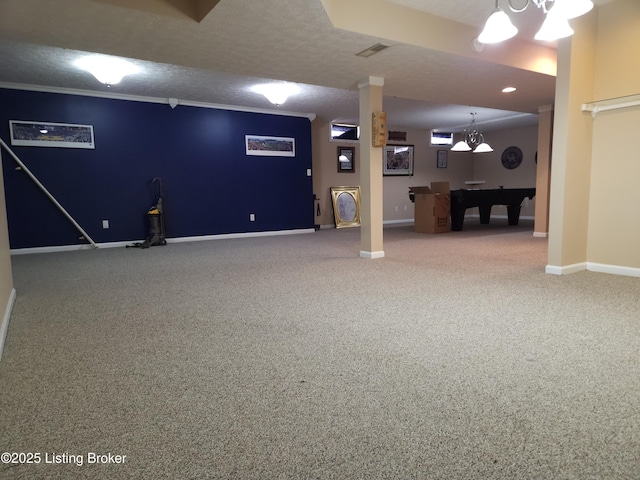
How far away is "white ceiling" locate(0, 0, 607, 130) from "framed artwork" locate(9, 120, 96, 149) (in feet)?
1.84

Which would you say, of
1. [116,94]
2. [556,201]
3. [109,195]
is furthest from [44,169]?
[556,201]

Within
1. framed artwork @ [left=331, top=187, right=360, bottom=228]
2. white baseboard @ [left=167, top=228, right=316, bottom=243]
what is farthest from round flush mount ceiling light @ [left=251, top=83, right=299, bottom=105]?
framed artwork @ [left=331, top=187, right=360, bottom=228]

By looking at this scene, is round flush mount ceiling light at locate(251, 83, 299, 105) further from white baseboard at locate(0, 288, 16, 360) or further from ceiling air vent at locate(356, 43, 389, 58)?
white baseboard at locate(0, 288, 16, 360)

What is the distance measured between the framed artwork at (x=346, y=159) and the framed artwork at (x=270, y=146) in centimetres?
154

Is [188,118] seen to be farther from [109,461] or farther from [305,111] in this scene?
[109,461]

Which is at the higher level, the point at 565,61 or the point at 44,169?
the point at 565,61

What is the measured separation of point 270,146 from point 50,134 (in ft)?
11.6

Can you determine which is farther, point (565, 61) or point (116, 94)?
point (116, 94)

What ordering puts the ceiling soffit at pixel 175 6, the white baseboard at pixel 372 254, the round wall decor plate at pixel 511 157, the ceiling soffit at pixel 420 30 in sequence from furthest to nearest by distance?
the round wall decor plate at pixel 511 157, the white baseboard at pixel 372 254, the ceiling soffit at pixel 420 30, the ceiling soffit at pixel 175 6

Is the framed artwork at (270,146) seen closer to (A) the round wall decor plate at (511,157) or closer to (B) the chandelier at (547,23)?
(B) the chandelier at (547,23)

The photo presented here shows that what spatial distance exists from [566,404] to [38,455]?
1735 millimetres

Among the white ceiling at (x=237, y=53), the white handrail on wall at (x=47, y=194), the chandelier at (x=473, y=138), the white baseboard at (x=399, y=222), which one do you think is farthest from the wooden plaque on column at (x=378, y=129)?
the chandelier at (x=473, y=138)

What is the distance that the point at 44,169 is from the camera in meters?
5.51

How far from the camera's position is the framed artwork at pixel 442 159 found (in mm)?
10367
